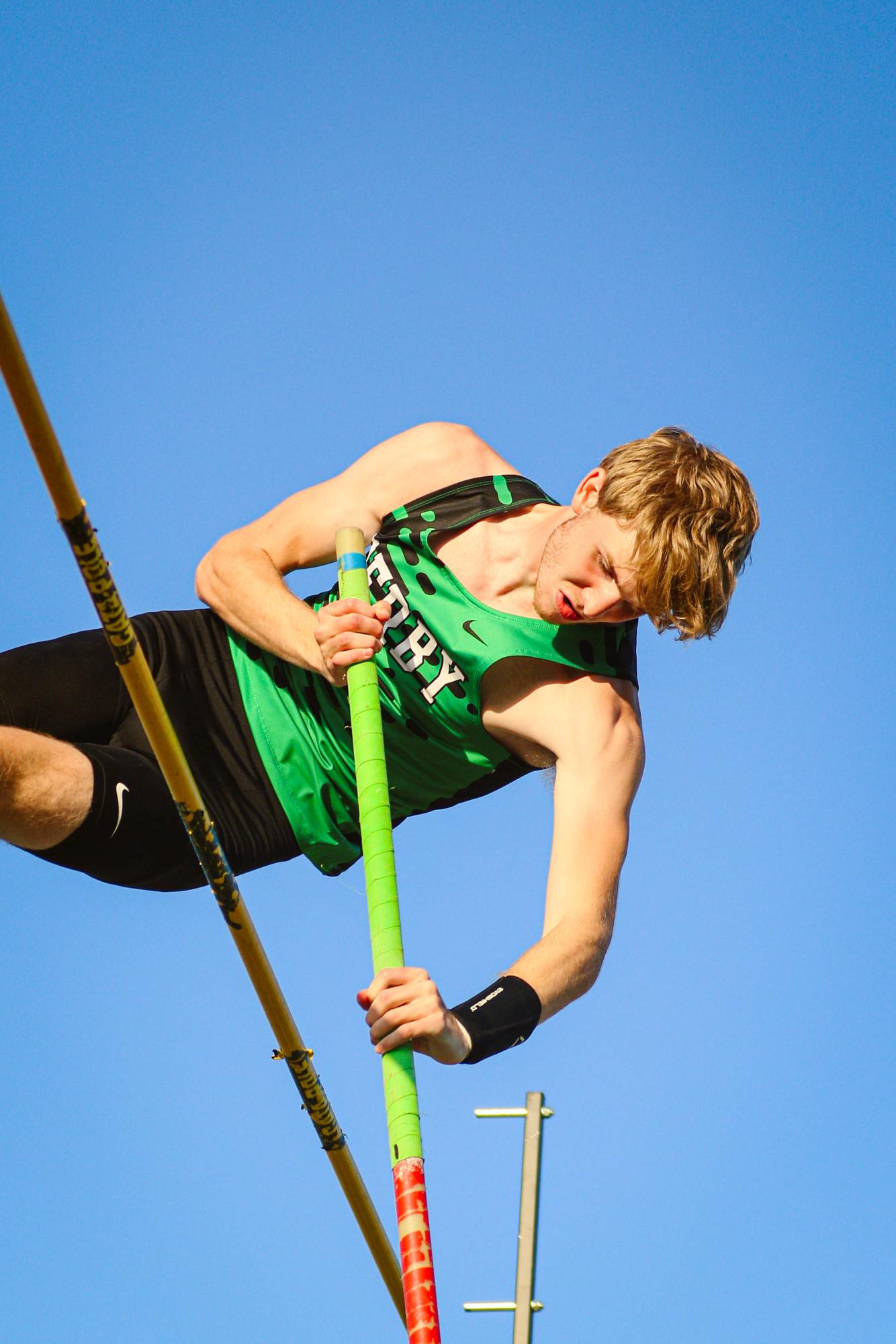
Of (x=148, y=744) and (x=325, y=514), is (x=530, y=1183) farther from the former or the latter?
(x=325, y=514)

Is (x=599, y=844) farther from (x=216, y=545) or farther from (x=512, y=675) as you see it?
(x=216, y=545)

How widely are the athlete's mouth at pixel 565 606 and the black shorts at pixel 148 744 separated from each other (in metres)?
1.12

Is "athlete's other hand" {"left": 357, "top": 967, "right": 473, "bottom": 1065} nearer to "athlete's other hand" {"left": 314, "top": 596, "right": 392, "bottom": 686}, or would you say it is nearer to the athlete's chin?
"athlete's other hand" {"left": 314, "top": 596, "right": 392, "bottom": 686}

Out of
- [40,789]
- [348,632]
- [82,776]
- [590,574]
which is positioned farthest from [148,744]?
[590,574]

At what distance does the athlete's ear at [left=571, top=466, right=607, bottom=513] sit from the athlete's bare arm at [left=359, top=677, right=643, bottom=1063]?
52 cm

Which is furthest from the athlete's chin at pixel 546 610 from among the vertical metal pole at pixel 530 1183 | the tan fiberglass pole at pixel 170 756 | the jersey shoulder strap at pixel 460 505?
the vertical metal pole at pixel 530 1183

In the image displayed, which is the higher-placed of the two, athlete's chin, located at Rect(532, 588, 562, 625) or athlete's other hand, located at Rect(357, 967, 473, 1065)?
athlete's chin, located at Rect(532, 588, 562, 625)

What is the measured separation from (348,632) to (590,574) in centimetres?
74

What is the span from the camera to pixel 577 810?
4.44 metres

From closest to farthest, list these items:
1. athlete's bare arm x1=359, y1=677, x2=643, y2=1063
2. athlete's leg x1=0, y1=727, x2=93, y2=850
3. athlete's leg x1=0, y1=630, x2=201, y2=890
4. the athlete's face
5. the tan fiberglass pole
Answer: the tan fiberglass pole, athlete's leg x1=0, y1=727, x2=93, y2=850, athlete's leg x1=0, y1=630, x2=201, y2=890, athlete's bare arm x1=359, y1=677, x2=643, y2=1063, the athlete's face

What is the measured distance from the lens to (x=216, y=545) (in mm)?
5094

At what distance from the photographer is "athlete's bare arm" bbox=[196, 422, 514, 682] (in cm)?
489

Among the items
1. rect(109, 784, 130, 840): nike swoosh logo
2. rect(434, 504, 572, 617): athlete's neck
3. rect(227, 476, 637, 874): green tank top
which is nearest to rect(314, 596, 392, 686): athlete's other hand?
rect(227, 476, 637, 874): green tank top

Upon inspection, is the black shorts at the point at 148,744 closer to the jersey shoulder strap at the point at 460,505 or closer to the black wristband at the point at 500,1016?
the jersey shoulder strap at the point at 460,505
